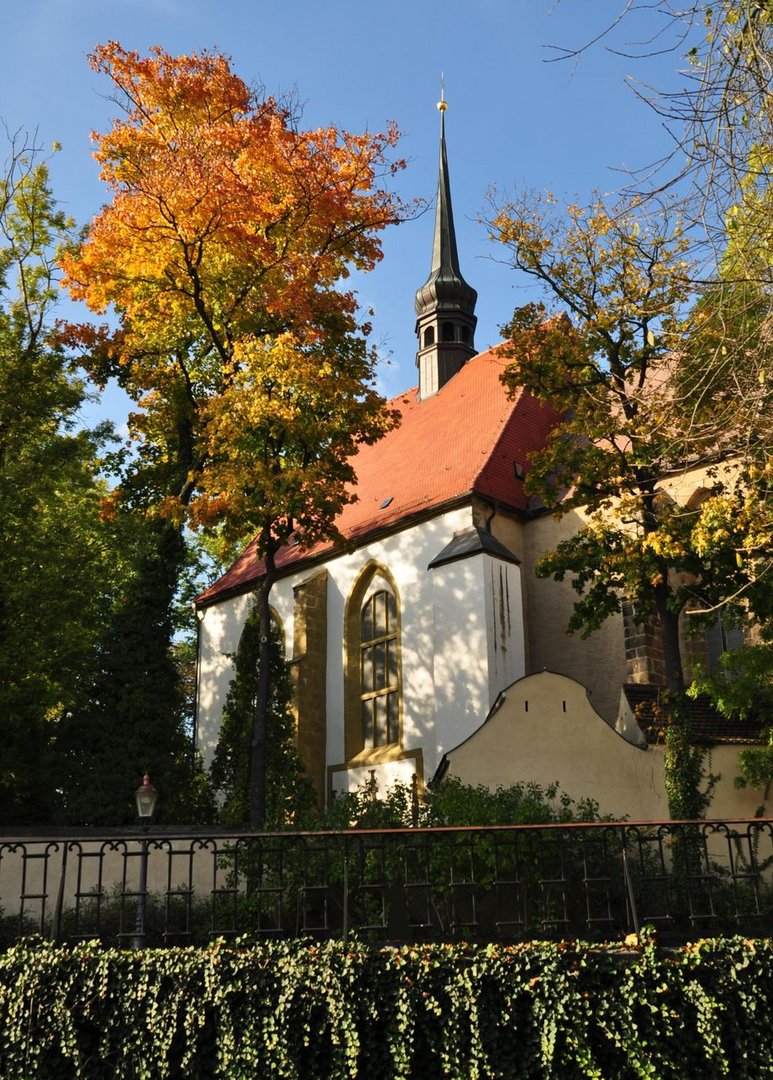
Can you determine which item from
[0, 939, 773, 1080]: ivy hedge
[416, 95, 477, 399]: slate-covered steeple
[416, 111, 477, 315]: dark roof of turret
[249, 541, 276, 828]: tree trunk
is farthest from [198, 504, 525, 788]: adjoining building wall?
[0, 939, 773, 1080]: ivy hedge

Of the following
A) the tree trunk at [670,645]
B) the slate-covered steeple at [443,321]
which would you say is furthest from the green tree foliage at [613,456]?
the slate-covered steeple at [443,321]

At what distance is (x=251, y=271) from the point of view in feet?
54.1

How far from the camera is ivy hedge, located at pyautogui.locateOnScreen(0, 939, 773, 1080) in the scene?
21.0ft

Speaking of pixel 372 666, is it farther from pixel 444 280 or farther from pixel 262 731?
pixel 444 280

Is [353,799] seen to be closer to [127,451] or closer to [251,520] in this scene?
[251,520]

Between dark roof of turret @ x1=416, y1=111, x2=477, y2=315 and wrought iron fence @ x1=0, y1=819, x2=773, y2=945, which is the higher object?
dark roof of turret @ x1=416, y1=111, x2=477, y2=315

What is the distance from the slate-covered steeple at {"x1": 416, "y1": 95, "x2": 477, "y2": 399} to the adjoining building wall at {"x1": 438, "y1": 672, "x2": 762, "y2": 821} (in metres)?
12.8

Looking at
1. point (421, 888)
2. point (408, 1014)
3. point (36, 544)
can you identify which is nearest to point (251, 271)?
point (36, 544)

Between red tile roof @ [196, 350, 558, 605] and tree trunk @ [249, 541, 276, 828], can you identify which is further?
red tile roof @ [196, 350, 558, 605]

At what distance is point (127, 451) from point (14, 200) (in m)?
5.03

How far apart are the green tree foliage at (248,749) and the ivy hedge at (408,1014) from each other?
401 inches

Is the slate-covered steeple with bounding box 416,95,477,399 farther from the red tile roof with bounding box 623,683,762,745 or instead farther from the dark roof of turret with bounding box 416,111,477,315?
the red tile roof with bounding box 623,683,762,745

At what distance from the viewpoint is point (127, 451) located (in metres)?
20.6

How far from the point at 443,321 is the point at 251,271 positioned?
10.8 metres
